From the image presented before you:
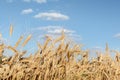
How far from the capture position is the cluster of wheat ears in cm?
386

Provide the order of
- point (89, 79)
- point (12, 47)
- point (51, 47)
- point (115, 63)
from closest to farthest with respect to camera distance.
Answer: point (12, 47) < point (51, 47) < point (89, 79) < point (115, 63)

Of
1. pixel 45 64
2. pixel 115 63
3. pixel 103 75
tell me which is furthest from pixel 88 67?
pixel 45 64

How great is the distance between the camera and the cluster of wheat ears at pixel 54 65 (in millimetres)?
3858

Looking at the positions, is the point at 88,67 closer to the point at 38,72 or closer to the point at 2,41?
the point at 38,72

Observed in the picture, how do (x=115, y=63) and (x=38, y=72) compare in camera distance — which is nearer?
(x=38, y=72)

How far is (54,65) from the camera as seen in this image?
13.8ft

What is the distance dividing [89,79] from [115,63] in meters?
0.84

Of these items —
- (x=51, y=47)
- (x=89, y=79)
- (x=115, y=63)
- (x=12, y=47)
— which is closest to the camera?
(x=12, y=47)

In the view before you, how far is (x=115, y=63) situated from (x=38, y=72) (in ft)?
6.13

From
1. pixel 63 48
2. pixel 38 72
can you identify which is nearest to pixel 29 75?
pixel 38 72

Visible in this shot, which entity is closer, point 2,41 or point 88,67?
point 2,41

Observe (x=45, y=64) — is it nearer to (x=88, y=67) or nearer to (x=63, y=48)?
(x=63, y=48)

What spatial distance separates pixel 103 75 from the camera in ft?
16.6

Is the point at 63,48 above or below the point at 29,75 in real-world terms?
above
